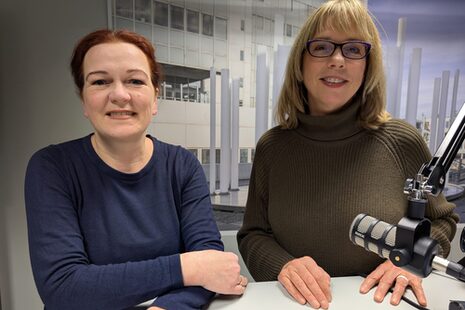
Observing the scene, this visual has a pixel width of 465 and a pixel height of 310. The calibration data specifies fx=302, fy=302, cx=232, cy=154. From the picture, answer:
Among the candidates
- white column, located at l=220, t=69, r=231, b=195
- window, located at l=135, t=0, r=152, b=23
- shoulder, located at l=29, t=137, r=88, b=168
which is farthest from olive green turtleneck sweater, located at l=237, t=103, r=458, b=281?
window, located at l=135, t=0, r=152, b=23

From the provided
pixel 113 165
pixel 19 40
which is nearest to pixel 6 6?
A: pixel 19 40

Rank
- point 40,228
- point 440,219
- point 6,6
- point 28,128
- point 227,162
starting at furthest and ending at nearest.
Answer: point 227,162, point 28,128, point 6,6, point 440,219, point 40,228

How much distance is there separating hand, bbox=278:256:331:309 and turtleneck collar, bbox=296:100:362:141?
46cm

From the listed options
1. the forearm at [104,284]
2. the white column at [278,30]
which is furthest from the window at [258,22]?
the forearm at [104,284]

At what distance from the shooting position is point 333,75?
1.02 meters

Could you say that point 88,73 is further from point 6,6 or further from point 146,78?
point 6,6

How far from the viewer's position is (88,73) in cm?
87

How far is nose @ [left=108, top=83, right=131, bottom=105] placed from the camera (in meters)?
0.85

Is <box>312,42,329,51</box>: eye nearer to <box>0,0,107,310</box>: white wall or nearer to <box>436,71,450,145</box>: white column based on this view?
<box>0,0,107,310</box>: white wall

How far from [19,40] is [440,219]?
2.10m

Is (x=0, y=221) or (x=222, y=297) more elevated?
(x=222, y=297)

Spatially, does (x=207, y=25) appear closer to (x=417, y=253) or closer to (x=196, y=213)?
(x=196, y=213)

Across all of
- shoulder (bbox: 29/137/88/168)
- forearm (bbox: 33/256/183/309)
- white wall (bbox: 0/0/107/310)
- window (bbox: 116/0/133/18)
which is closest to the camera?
forearm (bbox: 33/256/183/309)

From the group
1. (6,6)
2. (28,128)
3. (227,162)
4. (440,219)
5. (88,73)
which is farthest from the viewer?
(227,162)
